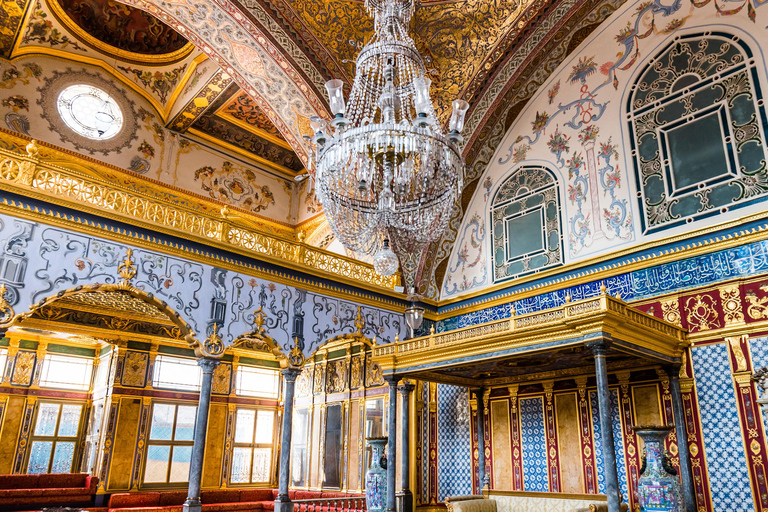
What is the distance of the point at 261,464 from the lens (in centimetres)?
1391

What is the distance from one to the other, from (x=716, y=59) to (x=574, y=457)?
6105 millimetres

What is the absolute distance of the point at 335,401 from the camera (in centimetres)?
1262

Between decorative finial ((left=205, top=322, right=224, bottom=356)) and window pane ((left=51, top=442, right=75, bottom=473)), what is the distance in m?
6.71

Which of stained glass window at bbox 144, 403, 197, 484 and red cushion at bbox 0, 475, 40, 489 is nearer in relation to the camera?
red cushion at bbox 0, 475, 40, 489

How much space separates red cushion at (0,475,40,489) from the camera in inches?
418

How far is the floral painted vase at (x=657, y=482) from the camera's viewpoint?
5812 millimetres

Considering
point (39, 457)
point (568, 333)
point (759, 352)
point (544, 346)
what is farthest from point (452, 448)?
point (39, 457)

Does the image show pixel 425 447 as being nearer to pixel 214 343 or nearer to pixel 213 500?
pixel 214 343

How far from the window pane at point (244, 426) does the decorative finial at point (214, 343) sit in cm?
646

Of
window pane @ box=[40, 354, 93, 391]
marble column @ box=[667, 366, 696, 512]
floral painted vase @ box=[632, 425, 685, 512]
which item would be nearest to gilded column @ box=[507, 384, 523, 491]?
marble column @ box=[667, 366, 696, 512]

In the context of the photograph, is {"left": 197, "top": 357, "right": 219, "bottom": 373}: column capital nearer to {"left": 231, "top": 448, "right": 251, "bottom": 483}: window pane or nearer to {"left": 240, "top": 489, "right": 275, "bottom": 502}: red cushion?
{"left": 240, "top": 489, "right": 275, "bottom": 502}: red cushion

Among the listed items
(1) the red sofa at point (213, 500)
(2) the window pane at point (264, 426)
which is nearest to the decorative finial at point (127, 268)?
(1) the red sofa at point (213, 500)

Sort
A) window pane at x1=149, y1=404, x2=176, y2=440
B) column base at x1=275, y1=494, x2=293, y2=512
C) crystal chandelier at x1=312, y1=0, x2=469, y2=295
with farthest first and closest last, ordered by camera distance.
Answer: window pane at x1=149, y1=404, x2=176, y2=440, column base at x1=275, y1=494, x2=293, y2=512, crystal chandelier at x1=312, y1=0, x2=469, y2=295

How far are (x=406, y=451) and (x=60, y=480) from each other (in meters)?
7.16
